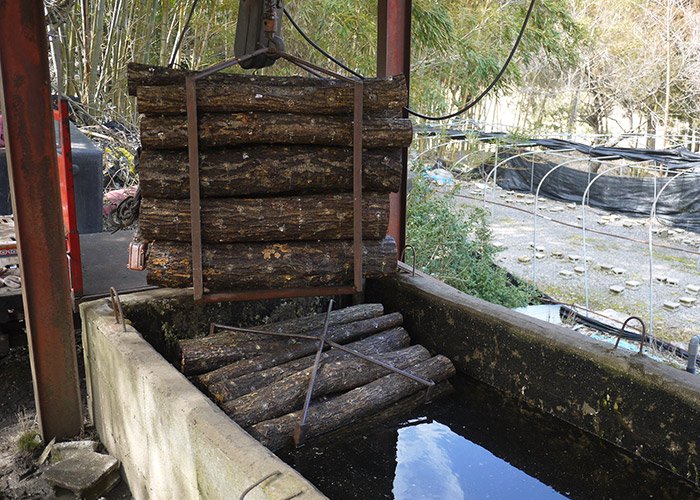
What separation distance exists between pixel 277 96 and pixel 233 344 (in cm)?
134

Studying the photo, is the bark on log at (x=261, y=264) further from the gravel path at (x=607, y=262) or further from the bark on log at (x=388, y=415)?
the gravel path at (x=607, y=262)

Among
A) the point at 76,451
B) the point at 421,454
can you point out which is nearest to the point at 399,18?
the point at 421,454

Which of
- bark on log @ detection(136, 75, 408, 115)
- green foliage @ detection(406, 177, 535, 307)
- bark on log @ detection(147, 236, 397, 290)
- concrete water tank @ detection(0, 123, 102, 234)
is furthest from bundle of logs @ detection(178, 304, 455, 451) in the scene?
green foliage @ detection(406, 177, 535, 307)

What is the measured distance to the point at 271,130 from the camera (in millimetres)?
3393

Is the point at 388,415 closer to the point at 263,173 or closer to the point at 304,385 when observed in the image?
the point at 304,385

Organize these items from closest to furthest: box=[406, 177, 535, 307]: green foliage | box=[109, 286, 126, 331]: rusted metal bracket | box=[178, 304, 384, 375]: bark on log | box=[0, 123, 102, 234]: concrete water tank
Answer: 1. box=[109, 286, 126, 331]: rusted metal bracket
2. box=[178, 304, 384, 375]: bark on log
3. box=[0, 123, 102, 234]: concrete water tank
4. box=[406, 177, 535, 307]: green foliage

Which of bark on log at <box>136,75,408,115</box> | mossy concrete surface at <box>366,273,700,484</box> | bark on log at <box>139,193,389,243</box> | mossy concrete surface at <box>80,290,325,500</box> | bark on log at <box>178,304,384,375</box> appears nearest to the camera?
mossy concrete surface at <box>80,290,325,500</box>

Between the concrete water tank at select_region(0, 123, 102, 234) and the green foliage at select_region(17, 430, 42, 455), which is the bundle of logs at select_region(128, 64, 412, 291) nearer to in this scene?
the green foliage at select_region(17, 430, 42, 455)

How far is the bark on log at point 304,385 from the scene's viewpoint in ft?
11.1

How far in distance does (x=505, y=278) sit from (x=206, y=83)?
545cm

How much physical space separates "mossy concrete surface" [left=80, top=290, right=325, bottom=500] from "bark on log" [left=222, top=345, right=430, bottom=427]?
453 mm

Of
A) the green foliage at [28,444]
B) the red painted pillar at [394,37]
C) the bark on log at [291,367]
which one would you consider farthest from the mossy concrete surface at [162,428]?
the red painted pillar at [394,37]

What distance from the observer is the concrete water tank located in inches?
248

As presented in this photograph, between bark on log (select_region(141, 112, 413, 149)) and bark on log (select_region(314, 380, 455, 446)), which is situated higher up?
bark on log (select_region(141, 112, 413, 149))
